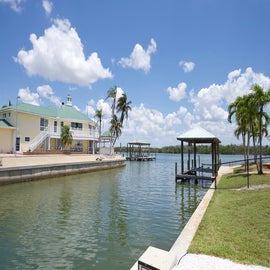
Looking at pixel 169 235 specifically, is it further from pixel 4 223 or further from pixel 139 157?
pixel 139 157

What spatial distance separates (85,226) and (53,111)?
34.4m

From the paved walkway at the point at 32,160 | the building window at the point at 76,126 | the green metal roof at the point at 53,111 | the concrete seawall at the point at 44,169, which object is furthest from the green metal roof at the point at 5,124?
the building window at the point at 76,126

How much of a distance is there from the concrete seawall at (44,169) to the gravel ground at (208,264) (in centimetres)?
1771

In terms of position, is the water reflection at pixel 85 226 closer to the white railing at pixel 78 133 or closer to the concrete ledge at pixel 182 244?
the concrete ledge at pixel 182 244

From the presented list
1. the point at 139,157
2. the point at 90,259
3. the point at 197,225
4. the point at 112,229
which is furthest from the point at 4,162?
the point at 139,157

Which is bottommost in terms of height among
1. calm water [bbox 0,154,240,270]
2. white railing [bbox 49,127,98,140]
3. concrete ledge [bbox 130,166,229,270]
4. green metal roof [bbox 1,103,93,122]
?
calm water [bbox 0,154,240,270]

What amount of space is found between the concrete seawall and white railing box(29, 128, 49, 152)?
23.8 feet

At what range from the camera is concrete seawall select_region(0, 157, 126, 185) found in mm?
19641

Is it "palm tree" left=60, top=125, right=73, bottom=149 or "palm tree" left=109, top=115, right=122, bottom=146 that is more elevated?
"palm tree" left=109, top=115, right=122, bottom=146

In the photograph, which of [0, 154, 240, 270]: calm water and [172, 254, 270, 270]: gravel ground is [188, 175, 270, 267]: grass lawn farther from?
[0, 154, 240, 270]: calm water

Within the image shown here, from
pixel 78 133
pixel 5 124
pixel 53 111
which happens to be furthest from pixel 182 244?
pixel 53 111

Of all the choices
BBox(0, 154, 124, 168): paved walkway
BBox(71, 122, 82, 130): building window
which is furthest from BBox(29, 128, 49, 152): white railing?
BBox(0, 154, 124, 168): paved walkway

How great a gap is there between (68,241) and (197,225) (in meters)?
4.17

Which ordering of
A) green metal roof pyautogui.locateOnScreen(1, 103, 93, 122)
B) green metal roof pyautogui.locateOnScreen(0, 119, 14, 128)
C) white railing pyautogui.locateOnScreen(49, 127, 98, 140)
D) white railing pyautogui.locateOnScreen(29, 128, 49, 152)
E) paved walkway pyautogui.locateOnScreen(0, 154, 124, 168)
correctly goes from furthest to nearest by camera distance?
white railing pyautogui.locateOnScreen(49, 127, 98, 140) → green metal roof pyautogui.locateOnScreen(1, 103, 93, 122) → white railing pyautogui.locateOnScreen(29, 128, 49, 152) → green metal roof pyautogui.locateOnScreen(0, 119, 14, 128) → paved walkway pyautogui.locateOnScreen(0, 154, 124, 168)
